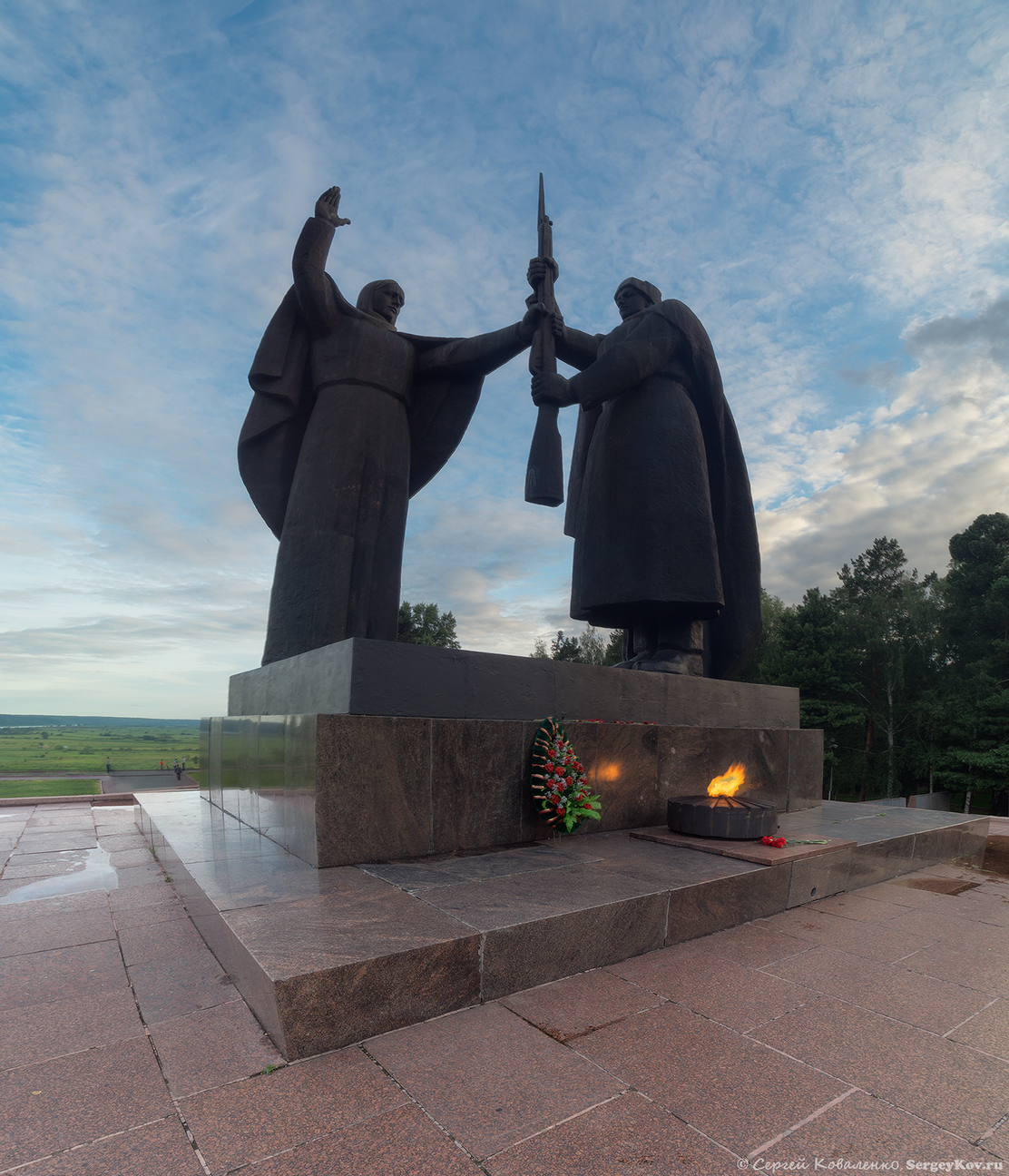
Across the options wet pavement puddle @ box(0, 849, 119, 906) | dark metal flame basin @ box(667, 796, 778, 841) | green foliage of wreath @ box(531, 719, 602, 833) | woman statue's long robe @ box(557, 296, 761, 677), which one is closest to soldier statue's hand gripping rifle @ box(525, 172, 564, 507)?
woman statue's long robe @ box(557, 296, 761, 677)

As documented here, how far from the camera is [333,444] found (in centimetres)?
646

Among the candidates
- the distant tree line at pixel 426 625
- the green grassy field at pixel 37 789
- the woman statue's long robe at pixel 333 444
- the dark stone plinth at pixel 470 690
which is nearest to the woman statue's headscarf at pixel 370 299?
the woman statue's long robe at pixel 333 444

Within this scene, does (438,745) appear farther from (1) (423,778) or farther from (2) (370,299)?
(2) (370,299)

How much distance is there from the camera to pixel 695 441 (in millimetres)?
6918

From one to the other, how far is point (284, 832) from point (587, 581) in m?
3.74

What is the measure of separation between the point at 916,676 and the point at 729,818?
33739mm

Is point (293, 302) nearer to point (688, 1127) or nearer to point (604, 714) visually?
point (604, 714)

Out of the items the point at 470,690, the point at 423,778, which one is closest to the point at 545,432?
the point at 470,690

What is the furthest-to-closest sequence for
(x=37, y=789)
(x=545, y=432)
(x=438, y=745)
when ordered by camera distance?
1. (x=37, y=789)
2. (x=545, y=432)
3. (x=438, y=745)

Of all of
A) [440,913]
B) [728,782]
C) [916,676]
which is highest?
[916,676]

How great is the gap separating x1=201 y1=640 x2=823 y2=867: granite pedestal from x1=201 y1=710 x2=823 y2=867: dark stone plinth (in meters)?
0.01

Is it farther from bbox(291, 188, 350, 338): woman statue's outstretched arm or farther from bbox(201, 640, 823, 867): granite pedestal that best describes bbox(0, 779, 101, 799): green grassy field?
bbox(291, 188, 350, 338): woman statue's outstretched arm

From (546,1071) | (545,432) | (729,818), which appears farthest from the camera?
(545,432)

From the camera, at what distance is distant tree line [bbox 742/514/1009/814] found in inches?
1141
